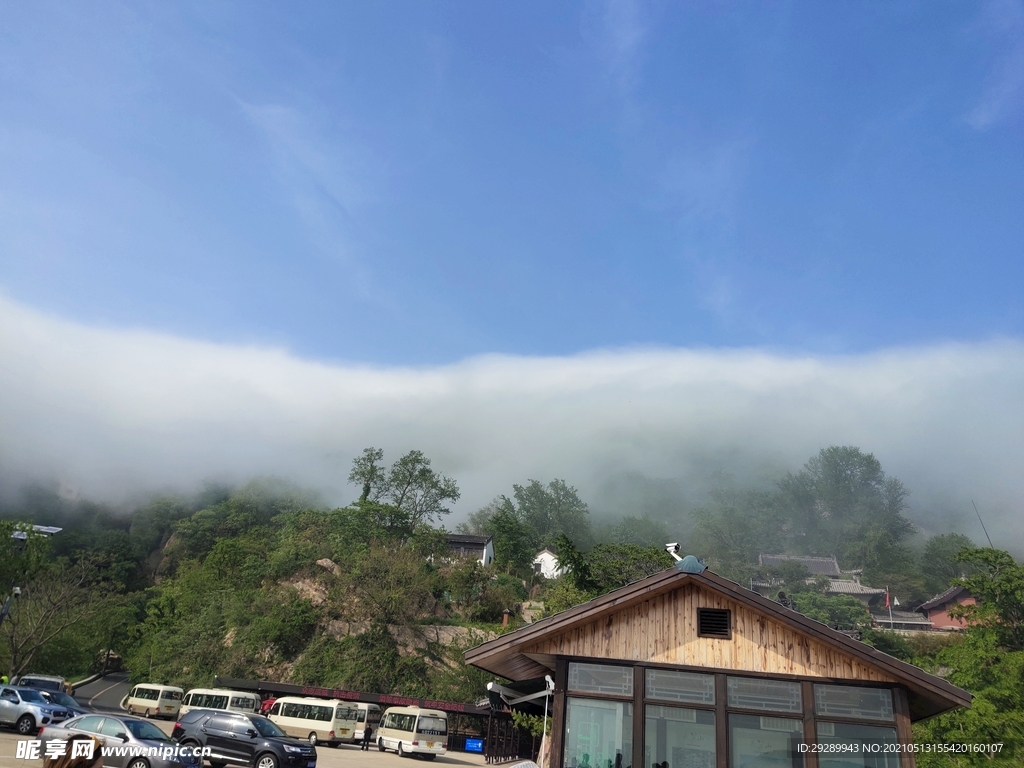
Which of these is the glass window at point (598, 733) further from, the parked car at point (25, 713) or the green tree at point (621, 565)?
the green tree at point (621, 565)

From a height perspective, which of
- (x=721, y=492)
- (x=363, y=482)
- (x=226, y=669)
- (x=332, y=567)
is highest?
(x=721, y=492)

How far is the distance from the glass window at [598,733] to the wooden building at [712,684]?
0.06 feet

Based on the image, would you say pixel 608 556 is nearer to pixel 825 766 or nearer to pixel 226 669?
pixel 226 669

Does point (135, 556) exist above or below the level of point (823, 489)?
below

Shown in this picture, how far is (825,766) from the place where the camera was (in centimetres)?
1076

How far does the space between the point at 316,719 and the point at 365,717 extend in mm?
3608

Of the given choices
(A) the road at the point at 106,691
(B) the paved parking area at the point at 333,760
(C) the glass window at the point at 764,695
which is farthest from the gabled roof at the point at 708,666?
(A) the road at the point at 106,691

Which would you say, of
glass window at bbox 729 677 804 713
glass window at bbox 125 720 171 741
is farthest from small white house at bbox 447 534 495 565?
glass window at bbox 729 677 804 713

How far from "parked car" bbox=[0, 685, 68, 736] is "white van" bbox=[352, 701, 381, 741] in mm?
16927

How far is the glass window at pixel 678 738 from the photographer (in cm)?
1119

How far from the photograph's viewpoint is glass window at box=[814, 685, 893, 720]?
36.2 feet

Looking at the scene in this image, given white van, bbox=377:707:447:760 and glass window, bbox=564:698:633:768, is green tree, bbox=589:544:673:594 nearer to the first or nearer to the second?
white van, bbox=377:707:447:760

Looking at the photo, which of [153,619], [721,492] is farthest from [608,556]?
[721,492]

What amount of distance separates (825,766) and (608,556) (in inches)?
Answer: 1465
